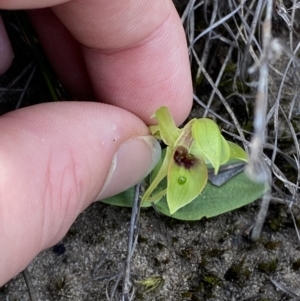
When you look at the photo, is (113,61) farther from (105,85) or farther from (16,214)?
(16,214)

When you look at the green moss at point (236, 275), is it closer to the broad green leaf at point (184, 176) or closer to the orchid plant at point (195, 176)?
the orchid plant at point (195, 176)

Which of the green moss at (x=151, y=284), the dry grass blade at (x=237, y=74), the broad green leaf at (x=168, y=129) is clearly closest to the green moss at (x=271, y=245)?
the dry grass blade at (x=237, y=74)

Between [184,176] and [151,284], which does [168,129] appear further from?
[151,284]

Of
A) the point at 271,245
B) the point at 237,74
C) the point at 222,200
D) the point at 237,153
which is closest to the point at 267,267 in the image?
the point at 271,245

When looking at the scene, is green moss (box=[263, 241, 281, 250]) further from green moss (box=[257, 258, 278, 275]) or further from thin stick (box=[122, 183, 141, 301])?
thin stick (box=[122, 183, 141, 301])

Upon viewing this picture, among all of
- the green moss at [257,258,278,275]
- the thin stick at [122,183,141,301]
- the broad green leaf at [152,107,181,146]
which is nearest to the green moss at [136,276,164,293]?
the thin stick at [122,183,141,301]

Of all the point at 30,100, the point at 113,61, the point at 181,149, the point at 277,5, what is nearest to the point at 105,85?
the point at 113,61

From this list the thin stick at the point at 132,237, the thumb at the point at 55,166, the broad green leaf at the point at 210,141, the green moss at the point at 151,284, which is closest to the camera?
the thumb at the point at 55,166
